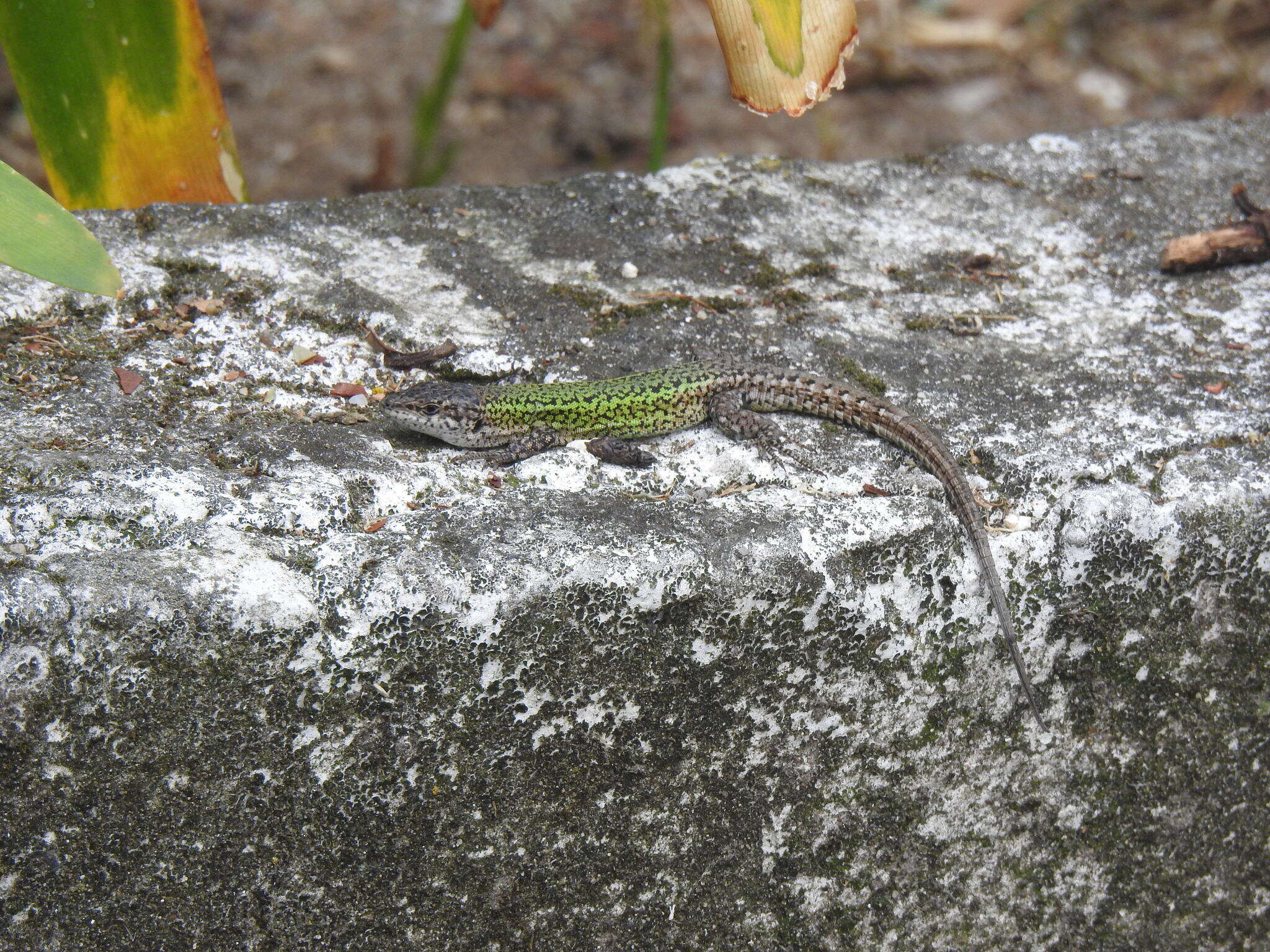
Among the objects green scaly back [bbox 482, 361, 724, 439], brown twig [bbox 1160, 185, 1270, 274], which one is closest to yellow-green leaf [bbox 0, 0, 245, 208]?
green scaly back [bbox 482, 361, 724, 439]

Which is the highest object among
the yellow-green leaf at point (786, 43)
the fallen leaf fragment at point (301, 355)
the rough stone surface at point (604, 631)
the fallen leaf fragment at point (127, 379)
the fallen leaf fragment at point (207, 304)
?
the yellow-green leaf at point (786, 43)

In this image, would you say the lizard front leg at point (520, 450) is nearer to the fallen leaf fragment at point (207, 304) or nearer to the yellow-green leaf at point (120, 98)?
the fallen leaf fragment at point (207, 304)

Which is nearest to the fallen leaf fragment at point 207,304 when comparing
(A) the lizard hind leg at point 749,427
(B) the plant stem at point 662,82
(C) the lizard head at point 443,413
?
(C) the lizard head at point 443,413

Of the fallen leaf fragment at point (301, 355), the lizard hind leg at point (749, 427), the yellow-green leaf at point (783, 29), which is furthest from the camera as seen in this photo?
the fallen leaf fragment at point (301, 355)

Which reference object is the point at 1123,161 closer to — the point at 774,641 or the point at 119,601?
the point at 774,641

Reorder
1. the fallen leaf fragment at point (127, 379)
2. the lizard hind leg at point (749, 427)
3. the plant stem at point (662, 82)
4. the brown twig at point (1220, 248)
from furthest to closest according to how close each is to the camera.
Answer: the plant stem at point (662, 82), the brown twig at point (1220, 248), the lizard hind leg at point (749, 427), the fallen leaf fragment at point (127, 379)

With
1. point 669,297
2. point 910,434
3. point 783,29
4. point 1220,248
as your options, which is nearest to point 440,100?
point 669,297

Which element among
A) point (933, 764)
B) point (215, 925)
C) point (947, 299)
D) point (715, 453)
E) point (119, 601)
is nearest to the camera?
point (119, 601)

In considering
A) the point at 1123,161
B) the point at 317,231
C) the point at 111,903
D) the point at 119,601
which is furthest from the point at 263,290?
the point at 1123,161
